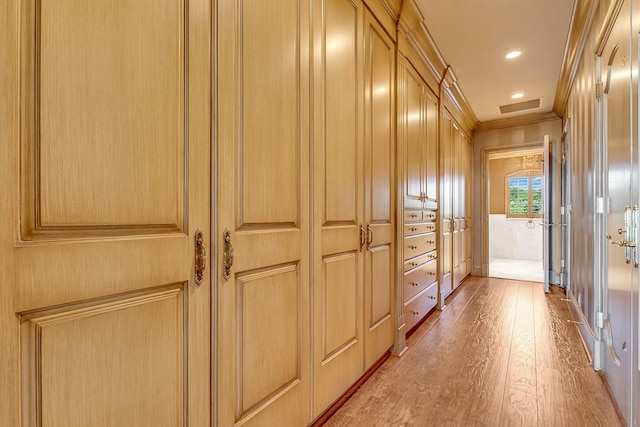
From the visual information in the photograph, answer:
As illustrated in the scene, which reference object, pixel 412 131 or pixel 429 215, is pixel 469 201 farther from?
pixel 412 131

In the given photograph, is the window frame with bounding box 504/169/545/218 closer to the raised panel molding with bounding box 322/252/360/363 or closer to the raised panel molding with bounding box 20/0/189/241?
the raised panel molding with bounding box 322/252/360/363

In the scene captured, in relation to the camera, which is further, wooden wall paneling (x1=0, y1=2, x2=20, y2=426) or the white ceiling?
the white ceiling

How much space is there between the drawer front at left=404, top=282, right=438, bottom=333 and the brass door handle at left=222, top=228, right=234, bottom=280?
1.96 m

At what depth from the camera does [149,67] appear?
0.90 metres

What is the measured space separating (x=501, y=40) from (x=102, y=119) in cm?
337

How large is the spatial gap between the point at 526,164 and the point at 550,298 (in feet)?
18.9

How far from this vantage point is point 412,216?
287cm

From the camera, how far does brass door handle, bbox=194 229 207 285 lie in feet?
3.35

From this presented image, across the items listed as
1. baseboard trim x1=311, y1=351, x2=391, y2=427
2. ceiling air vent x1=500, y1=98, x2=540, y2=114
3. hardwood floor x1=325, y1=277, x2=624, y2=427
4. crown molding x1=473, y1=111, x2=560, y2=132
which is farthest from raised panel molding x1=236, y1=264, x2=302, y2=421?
crown molding x1=473, y1=111, x2=560, y2=132

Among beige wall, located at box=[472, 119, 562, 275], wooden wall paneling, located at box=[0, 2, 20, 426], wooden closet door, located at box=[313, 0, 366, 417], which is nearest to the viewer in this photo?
wooden wall paneling, located at box=[0, 2, 20, 426]

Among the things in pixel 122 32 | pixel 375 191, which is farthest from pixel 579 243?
pixel 122 32

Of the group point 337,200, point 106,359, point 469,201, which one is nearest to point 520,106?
point 469,201

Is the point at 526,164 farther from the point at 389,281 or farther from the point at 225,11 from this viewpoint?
the point at 225,11

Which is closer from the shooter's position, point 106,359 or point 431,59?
point 106,359
